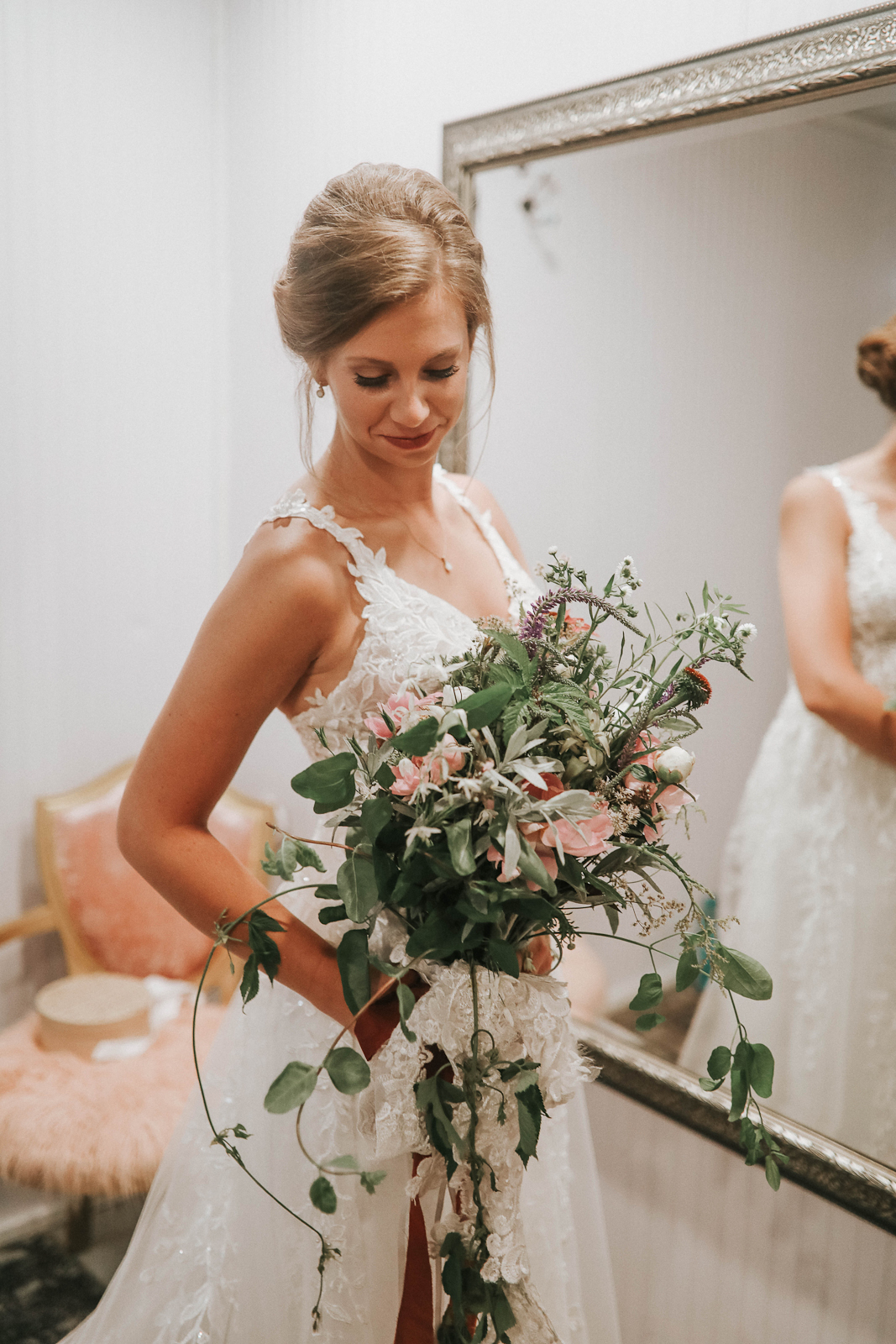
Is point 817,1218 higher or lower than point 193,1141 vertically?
lower

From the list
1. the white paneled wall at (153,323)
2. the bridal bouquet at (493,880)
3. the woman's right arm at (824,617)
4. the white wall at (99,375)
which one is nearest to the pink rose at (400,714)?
the bridal bouquet at (493,880)

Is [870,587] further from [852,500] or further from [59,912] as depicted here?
[59,912]

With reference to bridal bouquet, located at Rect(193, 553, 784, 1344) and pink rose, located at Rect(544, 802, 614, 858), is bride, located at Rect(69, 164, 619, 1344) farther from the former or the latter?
pink rose, located at Rect(544, 802, 614, 858)

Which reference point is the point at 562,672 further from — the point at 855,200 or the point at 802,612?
the point at 855,200

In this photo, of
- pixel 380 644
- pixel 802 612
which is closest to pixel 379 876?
pixel 380 644

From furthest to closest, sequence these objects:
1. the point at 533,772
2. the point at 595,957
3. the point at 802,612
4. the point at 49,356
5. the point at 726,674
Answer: the point at 49,356 < the point at 595,957 < the point at 726,674 < the point at 802,612 < the point at 533,772

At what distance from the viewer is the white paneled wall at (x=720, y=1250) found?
154cm

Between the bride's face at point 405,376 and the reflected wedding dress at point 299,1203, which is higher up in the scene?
the bride's face at point 405,376

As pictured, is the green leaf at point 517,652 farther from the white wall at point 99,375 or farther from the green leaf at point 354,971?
the white wall at point 99,375

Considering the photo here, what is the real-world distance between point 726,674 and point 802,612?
16cm

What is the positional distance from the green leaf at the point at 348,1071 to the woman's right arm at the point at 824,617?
2.83 feet

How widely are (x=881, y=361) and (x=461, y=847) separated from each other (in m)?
0.91

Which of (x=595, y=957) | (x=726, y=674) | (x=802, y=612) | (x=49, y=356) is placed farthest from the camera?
(x=49, y=356)

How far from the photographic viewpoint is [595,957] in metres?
1.79
